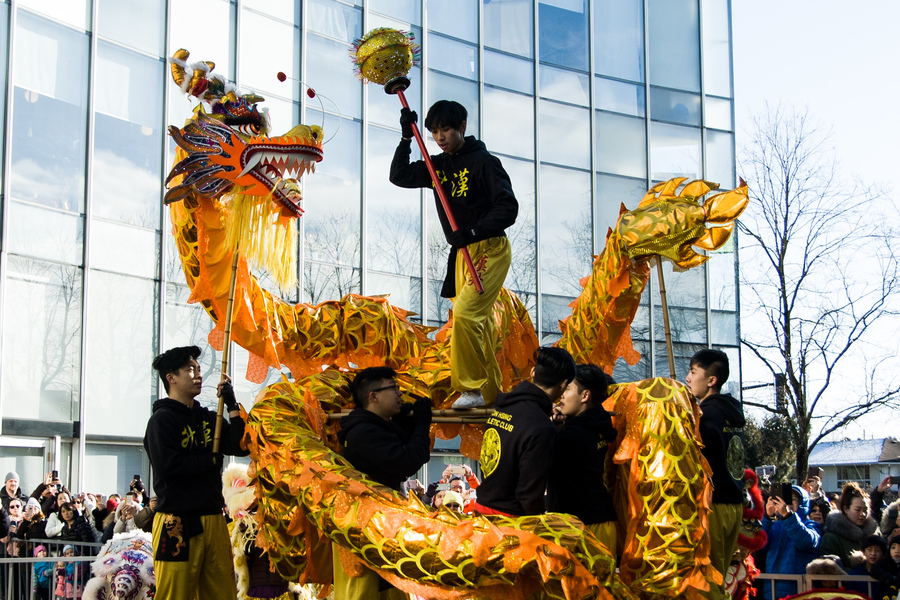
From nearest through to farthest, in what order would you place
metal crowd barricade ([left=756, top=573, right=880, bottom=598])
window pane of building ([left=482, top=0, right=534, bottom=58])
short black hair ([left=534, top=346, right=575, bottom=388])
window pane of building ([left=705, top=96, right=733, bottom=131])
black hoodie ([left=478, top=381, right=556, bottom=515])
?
1. black hoodie ([left=478, top=381, right=556, bottom=515])
2. short black hair ([left=534, top=346, right=575, bottom=388])
3. metal crowd barricade ([left=756, top=573, right=880, bottom=598])
4. window pane of building ([left=482, top=0, right=534, bottom=58])
5. window pane of building ([left=705, top=96, right=733, bottom=131])

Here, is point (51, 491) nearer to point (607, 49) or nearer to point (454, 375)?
point (454, 375)

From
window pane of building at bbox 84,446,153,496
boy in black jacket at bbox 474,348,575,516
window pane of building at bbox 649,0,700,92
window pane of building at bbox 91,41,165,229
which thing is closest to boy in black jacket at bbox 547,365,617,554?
boy in black jacket at bbox 474,348,575,516

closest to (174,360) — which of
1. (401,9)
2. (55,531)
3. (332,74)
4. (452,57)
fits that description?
(55,531)

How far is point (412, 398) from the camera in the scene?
18.5 feet

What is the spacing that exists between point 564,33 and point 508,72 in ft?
5.66

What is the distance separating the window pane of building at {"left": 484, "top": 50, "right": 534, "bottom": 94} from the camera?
18.4 m

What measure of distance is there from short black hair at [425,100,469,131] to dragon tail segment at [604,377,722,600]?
1.85m

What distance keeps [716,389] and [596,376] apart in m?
1.26

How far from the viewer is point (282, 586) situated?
21.9 feet

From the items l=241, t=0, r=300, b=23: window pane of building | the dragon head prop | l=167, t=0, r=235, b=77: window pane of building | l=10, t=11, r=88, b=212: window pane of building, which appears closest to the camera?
the dragon head prop

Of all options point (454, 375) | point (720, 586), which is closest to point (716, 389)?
point (720, 586)

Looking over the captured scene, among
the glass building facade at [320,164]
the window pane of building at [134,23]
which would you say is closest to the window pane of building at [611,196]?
the glass building facade at [320,164]

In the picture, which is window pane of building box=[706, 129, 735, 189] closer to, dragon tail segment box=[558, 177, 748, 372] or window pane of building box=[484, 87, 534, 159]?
window pane of building box=[484, 87, 534, 159]

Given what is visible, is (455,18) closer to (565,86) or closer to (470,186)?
(565,86)
